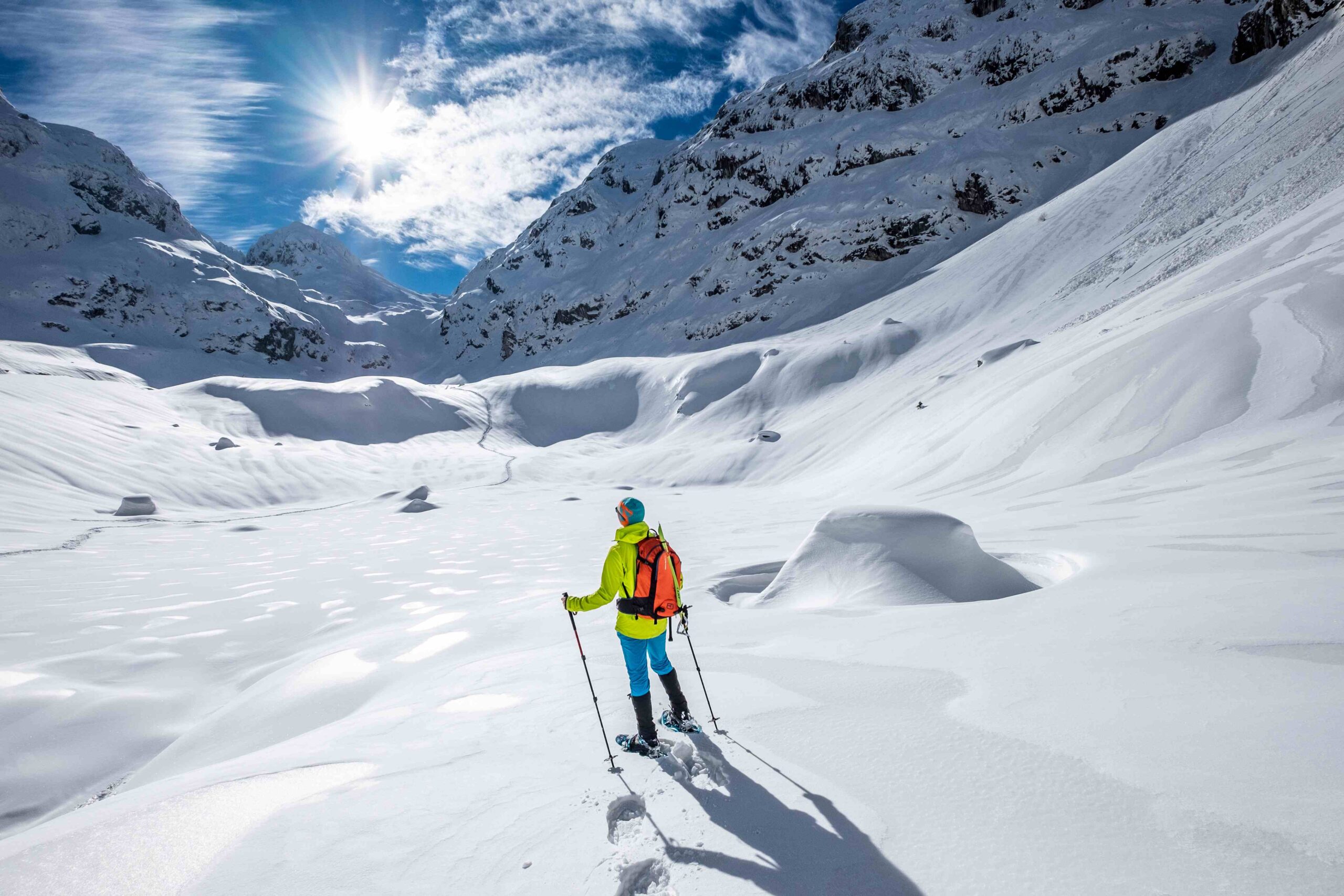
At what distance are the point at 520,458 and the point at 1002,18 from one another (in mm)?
84229

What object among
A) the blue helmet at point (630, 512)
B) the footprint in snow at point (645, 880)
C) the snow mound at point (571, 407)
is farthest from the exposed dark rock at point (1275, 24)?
the footprint in snow at point (645, 880)

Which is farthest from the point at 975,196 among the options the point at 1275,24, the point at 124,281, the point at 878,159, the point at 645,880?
the point at 124,281

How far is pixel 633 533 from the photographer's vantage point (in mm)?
3736

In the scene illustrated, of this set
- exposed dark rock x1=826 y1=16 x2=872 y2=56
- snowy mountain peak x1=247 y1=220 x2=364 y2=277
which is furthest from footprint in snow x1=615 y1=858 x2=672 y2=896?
snowy mountain peak x1=247 y1=220 x2=364 y2=277

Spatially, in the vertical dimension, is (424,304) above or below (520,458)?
above

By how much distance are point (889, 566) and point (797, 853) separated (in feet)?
13.7

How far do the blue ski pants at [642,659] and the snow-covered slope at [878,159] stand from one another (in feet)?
183

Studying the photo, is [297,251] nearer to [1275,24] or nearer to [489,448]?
[489,448]

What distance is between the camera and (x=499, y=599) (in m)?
8.23

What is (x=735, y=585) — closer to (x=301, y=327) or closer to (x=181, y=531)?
(x=181, y=531)

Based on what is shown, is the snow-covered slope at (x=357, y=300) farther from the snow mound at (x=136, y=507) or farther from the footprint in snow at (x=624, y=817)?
the footprint in snow at (x=624, y=817)

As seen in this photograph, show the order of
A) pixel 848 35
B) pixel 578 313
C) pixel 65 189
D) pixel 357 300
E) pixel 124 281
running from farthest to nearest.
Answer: pixel 357 300 → pixel 65 189 → pixel 578 313 → pixel 124 281 → pixel 848 35

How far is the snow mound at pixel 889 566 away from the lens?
5.70 meters

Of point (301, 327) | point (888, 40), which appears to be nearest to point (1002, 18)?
point (888, 40)
